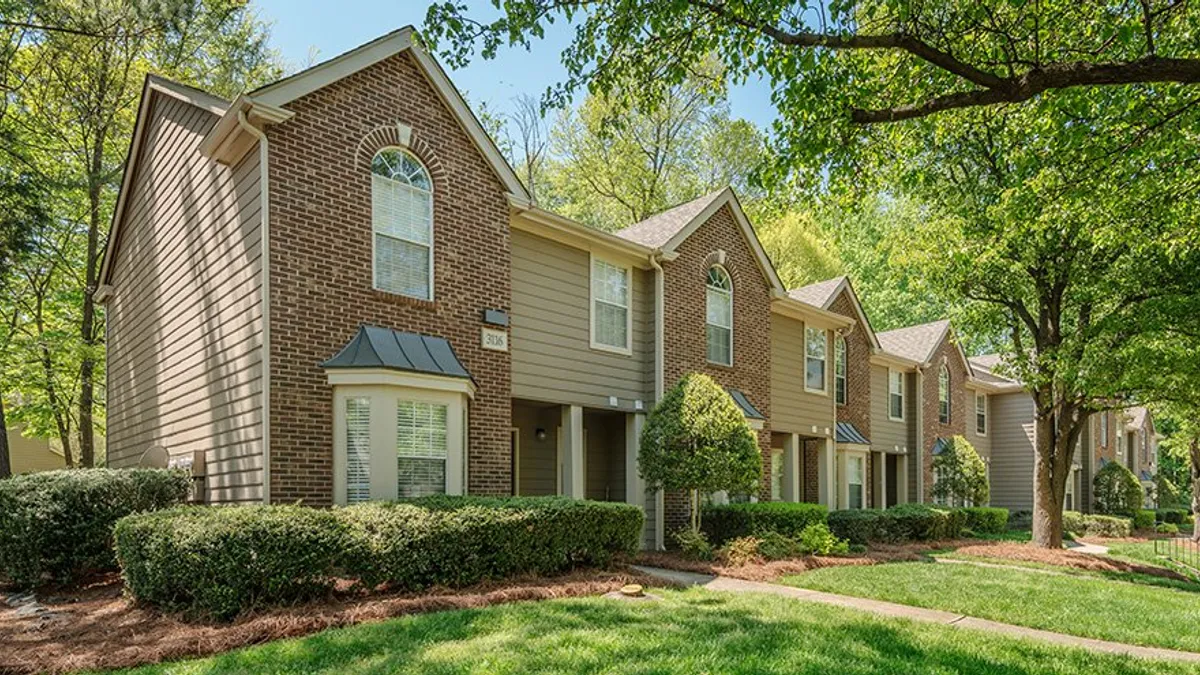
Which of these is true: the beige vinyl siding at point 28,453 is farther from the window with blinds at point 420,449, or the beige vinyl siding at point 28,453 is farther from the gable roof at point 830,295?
the gable roof at point 830,295

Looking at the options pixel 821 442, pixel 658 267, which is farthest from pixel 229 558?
pixel 821 442

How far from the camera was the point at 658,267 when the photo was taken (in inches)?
545

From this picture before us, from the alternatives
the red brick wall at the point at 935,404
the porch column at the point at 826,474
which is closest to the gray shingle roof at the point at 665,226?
the porch column at the point at 826,474

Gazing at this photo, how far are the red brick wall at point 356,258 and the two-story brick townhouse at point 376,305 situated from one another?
26 mm

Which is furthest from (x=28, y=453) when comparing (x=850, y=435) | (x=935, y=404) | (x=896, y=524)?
(x=935, y=404)

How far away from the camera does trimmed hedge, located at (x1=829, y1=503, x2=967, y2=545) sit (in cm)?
1600

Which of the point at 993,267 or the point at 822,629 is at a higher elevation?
the point at 993,267

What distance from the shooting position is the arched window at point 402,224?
9758 mm

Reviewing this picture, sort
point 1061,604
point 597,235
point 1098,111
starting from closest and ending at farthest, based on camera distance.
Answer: point 1098,111
point 1061,604
point 597,235

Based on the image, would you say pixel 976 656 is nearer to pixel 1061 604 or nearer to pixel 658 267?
pixel 1061 604

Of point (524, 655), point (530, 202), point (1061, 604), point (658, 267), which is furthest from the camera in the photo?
point (658, 267)

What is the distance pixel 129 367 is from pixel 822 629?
518 inches

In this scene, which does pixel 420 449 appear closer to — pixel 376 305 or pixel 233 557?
pixel 376 305

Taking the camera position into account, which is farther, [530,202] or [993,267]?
[993,267]
